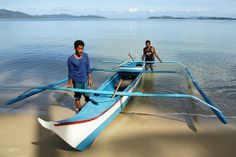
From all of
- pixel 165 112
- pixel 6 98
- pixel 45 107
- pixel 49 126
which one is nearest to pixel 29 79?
pixel 6 98

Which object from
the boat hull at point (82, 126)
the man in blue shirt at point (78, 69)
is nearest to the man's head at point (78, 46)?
the man in blue shirt at point (78, 69)

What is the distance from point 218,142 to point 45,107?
5206 mm

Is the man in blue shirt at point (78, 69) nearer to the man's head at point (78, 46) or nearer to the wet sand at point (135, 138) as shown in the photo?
the man's head at point (78, 46)

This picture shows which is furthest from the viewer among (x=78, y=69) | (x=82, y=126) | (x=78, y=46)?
(x=78, y=69)

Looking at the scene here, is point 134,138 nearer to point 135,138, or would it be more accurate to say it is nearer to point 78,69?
point 135,138

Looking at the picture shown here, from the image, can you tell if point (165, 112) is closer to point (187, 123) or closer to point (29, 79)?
point (187, 123)

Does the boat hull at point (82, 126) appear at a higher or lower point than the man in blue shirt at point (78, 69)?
lower

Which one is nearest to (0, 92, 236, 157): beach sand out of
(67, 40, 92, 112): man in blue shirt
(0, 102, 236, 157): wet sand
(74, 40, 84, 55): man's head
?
(0, 102, 236, 157): wet sand

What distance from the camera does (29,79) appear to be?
37.3 ft

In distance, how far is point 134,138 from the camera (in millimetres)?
5809

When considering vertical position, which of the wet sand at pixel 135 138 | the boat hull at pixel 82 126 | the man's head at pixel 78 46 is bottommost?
the wet sand at pixel 135 138

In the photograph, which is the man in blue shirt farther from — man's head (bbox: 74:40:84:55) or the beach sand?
the beach sand

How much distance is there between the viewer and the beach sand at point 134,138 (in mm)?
5195

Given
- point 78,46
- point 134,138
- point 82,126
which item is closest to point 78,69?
point 78,46
